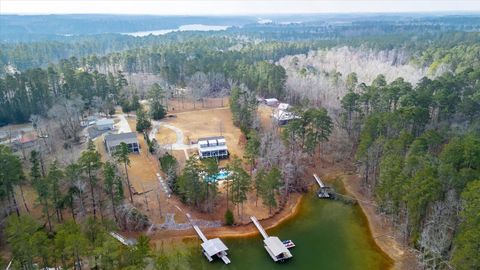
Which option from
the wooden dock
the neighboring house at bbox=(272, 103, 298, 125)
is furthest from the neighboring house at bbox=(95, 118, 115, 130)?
the wooden dock

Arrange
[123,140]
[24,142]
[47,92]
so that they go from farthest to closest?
[47,92]
[24,142]
[123,140]

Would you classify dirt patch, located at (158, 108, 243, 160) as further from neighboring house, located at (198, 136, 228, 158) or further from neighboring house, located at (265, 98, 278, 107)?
neighboring house, located at (265, 98, 278, 107)

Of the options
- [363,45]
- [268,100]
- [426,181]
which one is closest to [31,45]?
[268,100]

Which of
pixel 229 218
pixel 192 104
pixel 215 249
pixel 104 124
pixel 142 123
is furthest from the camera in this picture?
pixel 192 104

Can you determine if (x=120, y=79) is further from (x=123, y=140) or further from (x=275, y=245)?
(x=275, y=245)

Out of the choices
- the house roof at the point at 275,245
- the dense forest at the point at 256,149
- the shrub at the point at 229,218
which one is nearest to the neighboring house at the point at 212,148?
the dense forest at the point at 256,149

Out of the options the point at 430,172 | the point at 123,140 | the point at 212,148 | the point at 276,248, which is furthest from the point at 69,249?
the point at 123,140

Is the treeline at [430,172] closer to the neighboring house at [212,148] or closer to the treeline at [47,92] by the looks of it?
the neighboring house at [212,148]
